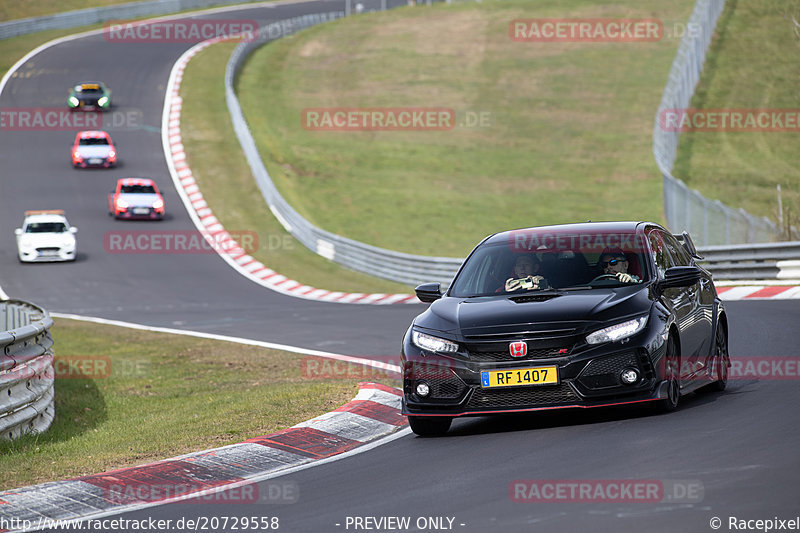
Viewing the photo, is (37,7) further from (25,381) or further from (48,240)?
(25,381)

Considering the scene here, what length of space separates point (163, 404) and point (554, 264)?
5.53 m

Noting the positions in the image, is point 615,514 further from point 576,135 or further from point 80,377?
point 576,135

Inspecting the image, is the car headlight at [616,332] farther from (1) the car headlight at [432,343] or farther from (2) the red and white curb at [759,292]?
(2) the red and white curb at [759,292]

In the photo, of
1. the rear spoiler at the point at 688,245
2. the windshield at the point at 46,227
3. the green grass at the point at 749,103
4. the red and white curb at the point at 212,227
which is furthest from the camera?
the green grass at the point at 749,103

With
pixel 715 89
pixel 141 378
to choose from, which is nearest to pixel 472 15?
pixel 715 89

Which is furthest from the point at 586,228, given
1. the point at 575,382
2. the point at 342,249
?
the point at 342,249

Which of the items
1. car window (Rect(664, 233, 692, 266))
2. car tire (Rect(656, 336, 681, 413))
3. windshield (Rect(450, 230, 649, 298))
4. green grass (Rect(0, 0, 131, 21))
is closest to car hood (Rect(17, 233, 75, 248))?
windshield (Rect(450, 230, 649, 298))

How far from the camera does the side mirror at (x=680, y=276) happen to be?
31.7 feet

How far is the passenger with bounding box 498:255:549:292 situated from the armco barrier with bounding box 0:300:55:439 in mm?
4365

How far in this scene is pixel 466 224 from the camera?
1587 inches

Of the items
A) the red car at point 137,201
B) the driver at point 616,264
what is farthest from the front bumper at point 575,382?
the red car at point 137,201

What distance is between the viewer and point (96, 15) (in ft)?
243

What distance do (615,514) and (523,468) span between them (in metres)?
1.55

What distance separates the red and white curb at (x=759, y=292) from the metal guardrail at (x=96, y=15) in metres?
55.0
